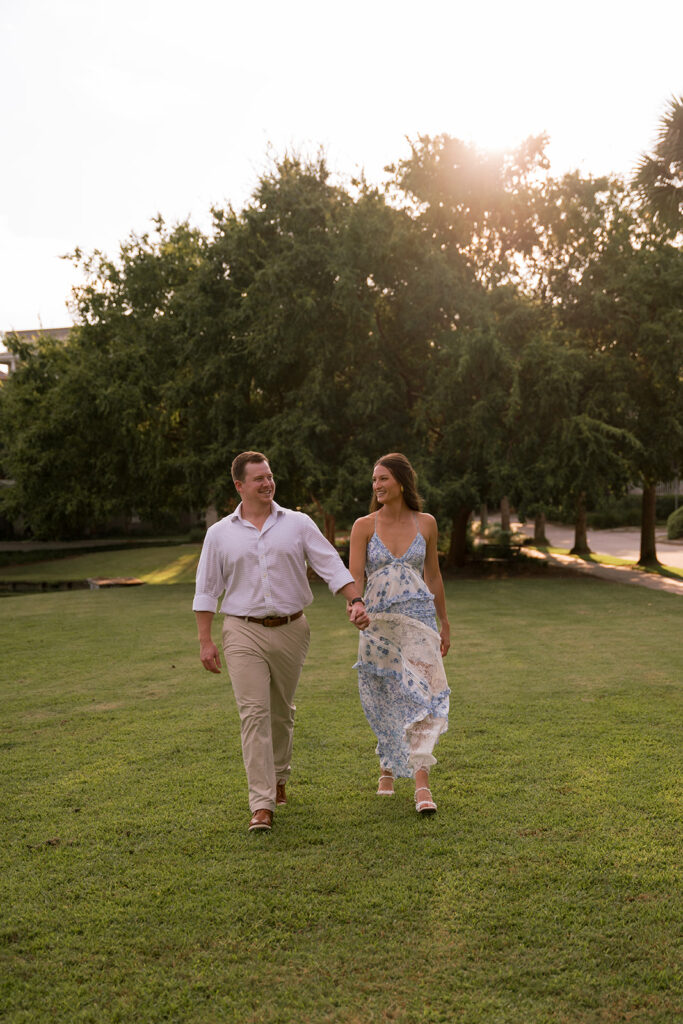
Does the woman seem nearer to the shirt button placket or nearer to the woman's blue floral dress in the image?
the woman's blue floral dress

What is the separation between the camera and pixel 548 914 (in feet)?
12.6

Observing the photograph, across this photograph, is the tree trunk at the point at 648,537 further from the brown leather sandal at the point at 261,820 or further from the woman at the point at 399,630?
the brown leather sandal at the point at 261,820

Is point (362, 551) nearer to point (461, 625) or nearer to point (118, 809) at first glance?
point (118, 809)

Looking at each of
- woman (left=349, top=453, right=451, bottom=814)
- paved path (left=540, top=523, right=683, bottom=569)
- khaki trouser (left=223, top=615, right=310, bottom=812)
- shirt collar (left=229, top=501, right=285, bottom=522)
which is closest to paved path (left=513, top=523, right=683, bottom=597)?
paved path (left=540, top=523, right=683, bottom=569)

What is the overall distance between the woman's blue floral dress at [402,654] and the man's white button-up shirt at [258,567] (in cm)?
30

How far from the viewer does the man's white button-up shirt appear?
5.19 metres

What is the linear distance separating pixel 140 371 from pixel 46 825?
828 inches

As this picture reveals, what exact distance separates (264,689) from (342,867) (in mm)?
1129

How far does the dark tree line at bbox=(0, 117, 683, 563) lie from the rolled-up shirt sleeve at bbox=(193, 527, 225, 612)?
15.4 meters

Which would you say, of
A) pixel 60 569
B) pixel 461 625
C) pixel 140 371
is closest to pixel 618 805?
pixel 461 625

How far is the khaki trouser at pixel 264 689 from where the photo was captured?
5043 millimetres

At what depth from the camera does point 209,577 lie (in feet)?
17.1

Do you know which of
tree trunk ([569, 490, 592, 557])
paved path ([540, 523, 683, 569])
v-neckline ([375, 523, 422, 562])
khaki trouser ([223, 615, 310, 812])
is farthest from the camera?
tree trunk ([569, 490, 592, 557])

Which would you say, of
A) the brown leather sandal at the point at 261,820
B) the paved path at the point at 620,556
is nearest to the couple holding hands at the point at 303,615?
the brown leather sandal at the point at 261,820
